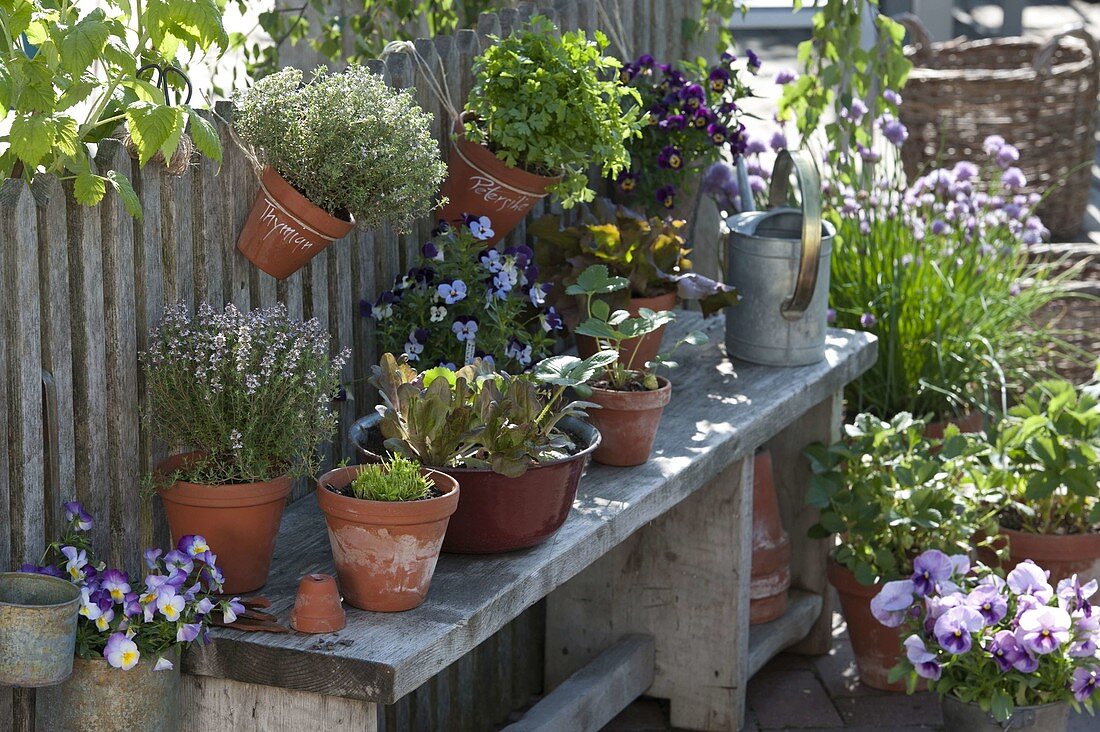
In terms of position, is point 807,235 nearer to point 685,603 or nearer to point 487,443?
point 685,603

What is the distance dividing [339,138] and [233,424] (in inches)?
18.1

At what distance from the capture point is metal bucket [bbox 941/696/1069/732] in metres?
2.84

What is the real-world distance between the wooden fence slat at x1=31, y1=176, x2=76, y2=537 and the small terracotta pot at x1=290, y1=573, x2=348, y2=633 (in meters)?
0.35

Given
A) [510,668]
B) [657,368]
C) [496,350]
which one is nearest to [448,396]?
[496,350]

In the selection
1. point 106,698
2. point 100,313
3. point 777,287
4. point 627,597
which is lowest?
point 627,597

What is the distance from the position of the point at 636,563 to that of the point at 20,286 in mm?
1648

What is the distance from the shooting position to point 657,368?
10.4ft

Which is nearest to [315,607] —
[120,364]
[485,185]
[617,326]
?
[120,364]

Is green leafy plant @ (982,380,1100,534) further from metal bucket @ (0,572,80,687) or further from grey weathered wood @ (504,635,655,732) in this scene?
metal bucket @ (0,572,80,687)

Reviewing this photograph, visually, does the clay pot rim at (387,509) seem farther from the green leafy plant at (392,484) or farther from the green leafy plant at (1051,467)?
the green leafy plant at (1051,467)

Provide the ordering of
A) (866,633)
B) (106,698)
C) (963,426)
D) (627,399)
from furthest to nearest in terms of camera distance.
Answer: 1. (963,426)
2. (866,633)
3. (627,399)
4. (106,698)

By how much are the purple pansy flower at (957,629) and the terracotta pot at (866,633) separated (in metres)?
0.52

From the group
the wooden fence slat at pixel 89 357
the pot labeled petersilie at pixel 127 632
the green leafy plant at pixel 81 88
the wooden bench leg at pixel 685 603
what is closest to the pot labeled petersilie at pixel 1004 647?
the wooden bench leg at pixel 685 603

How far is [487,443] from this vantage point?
83.1 inches
